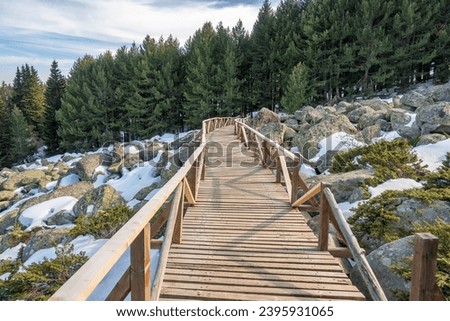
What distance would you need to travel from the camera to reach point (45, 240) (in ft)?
26.2

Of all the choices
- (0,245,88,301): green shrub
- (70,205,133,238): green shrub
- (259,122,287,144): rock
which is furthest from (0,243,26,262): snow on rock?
(259,122,287,144): rock

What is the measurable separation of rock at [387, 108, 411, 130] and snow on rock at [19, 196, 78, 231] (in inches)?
558

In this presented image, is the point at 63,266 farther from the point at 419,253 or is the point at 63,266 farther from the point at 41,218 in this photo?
the point at 41,218

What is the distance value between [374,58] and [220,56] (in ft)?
59.6

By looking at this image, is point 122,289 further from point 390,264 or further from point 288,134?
point 288,134

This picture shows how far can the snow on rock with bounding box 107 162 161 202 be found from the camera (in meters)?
14.1

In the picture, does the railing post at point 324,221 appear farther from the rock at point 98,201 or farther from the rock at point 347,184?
the rock at point 98,201

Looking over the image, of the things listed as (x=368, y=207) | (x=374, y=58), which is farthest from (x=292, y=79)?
(x=368, y=207)

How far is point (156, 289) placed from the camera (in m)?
2.98

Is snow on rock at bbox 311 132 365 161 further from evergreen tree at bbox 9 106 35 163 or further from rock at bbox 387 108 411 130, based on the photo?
evergreen tree at bbox 9 106 35 163

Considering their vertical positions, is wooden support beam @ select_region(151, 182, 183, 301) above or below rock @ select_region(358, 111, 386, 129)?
below

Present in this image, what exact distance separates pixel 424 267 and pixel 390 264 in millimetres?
1987

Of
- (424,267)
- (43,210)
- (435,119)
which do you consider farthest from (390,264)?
(43,210)

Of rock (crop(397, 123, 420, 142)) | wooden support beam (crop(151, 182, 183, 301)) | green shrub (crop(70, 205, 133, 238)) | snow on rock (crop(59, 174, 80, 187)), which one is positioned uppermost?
rock (crop(397, 123, 420, 142))
